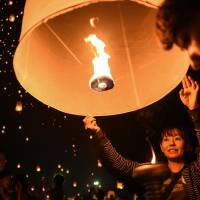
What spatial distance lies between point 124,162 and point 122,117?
8.42ft

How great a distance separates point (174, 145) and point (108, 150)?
654 millimetres

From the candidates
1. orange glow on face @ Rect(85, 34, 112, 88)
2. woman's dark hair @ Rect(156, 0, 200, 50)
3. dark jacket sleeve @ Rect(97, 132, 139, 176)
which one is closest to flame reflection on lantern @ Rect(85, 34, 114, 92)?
orange glow on face @ Rect(85, 34, 112, 88)

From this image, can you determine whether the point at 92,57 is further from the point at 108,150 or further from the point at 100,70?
the point at 108,150

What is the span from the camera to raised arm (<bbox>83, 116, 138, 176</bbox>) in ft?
11.8

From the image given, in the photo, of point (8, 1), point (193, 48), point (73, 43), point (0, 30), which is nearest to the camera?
point (193, 48)

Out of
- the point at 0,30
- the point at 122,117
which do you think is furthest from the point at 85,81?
the point at 0,30

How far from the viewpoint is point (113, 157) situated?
152 inches

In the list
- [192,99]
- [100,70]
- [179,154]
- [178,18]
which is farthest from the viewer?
[179,154]

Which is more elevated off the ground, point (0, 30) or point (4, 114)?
point (4, 114)

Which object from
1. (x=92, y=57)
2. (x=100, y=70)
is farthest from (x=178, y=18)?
(x=92, y=57)

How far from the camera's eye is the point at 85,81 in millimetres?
3293

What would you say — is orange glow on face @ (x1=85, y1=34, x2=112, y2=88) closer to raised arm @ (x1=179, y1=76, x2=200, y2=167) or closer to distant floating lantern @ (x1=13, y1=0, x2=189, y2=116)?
distant floating lantern @ (x1=13, y1=0, x2=189, y2=116)

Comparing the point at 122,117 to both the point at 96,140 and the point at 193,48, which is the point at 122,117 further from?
the point at 193,48

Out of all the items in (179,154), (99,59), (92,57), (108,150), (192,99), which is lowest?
(179,154)
